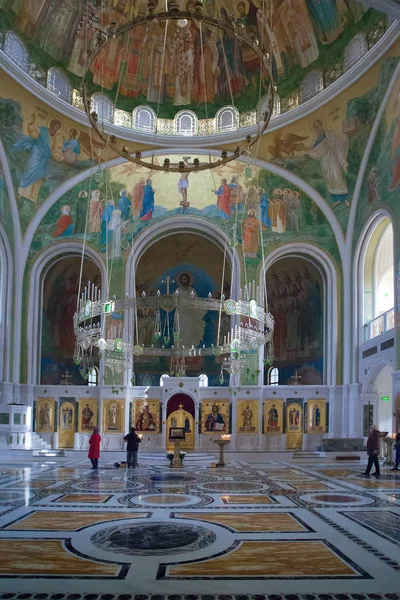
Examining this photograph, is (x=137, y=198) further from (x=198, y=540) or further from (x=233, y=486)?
(x=198, y=540)

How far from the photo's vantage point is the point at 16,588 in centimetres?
452

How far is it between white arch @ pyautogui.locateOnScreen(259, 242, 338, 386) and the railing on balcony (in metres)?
1.80

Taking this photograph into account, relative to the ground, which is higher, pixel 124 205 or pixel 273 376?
pixel 124 205

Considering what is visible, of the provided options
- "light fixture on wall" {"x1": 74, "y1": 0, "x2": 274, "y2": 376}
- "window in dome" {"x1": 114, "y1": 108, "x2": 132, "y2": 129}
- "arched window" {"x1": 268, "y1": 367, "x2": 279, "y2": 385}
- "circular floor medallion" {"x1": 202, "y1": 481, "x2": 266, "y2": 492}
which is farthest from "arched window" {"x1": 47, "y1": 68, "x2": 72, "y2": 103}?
"circular floor medallion" {"x1": 202, "y1": 481, "x2": 266, "y2": 492}

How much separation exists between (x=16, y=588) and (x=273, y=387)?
21.2 m

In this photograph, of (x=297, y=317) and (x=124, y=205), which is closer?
(x=124, y=205)

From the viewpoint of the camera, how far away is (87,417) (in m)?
25.1

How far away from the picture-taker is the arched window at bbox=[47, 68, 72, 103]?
22.6 meters

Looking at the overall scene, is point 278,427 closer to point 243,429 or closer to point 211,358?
point 243,429

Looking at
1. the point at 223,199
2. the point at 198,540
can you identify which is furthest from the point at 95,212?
the point at 198,540

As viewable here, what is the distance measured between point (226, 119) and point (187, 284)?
842 cm

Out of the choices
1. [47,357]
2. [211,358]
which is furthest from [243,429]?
[47,357]

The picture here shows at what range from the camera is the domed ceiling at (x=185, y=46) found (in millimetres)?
20922

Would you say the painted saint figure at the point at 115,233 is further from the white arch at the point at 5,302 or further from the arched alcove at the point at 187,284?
the white arch at the point at 5,302
